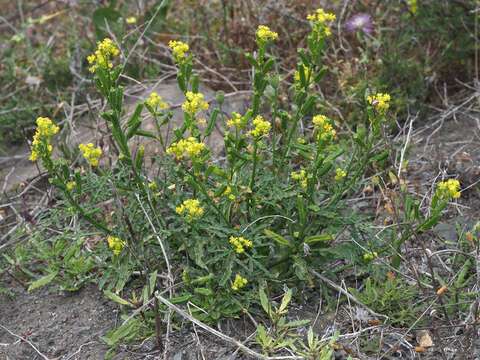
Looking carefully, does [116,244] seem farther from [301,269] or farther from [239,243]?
[301,269]

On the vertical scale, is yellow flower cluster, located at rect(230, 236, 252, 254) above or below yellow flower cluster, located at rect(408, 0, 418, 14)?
below

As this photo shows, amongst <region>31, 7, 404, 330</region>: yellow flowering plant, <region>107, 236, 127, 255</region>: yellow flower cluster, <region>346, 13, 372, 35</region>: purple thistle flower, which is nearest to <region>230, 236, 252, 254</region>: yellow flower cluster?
<region>31, 7, 404, 330</region>: yellow flowering plant

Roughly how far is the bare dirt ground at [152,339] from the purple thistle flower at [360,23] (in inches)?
52.6

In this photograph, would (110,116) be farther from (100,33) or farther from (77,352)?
(100,33)

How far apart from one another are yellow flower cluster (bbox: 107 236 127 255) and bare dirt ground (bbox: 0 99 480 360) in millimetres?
339

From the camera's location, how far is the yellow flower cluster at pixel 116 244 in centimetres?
215

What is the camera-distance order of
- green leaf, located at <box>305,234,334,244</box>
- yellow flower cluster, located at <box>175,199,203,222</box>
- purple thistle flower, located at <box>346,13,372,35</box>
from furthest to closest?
1. purple thistle flower, located at <box>346,13,372,35</box>
2. green leaf, located at <box>305,234,334,244</box>
3. yellow flower cluster, located at <box>175,199,203,222</box>

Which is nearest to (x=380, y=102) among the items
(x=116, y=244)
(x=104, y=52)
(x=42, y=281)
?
(x=104, y=52)

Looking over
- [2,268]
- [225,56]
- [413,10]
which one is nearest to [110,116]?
[2,268]

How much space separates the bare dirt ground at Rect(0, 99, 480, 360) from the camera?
204cm

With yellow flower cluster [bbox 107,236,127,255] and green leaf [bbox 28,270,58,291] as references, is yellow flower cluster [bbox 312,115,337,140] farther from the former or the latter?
green leaf [bbox 28,270,58,291]

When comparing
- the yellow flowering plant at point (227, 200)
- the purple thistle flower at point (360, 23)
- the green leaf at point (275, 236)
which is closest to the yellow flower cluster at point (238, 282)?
the yellow flowering plant at point (227, 200)

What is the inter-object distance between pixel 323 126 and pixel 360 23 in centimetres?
202

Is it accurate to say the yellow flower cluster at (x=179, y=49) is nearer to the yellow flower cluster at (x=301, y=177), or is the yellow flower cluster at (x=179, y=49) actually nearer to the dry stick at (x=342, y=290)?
the yellow flower cluster at (x=301, y=177)
